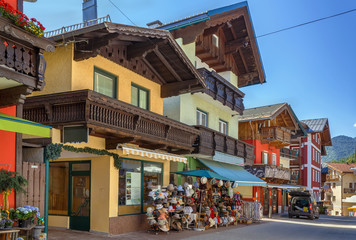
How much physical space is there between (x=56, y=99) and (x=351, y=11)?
34.4 feet

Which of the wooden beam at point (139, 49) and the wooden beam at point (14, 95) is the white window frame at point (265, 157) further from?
the wooden beam at point (14, 95)

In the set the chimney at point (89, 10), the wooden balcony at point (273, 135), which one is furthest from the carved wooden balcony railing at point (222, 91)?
the chimney at point (89, 10)

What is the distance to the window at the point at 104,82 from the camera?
15266mm

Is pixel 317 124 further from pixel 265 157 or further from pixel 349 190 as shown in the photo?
pixel 265 157

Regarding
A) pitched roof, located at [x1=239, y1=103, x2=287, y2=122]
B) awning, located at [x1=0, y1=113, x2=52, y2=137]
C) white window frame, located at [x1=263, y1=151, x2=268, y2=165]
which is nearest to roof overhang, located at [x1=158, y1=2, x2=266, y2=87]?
pitched roof, located at [x1=239, y1=103, x2=287, y2=122]

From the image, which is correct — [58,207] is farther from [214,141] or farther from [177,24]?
[177,24]

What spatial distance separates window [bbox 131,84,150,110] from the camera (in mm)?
17422

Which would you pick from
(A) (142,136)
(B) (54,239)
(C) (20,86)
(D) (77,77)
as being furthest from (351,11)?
(B) (54,239)

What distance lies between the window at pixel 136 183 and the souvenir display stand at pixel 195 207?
1.86ft

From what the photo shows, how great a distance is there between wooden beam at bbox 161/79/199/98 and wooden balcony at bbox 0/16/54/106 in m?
10.0

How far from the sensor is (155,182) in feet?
62.4

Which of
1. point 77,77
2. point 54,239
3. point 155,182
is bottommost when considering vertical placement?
point 54,239

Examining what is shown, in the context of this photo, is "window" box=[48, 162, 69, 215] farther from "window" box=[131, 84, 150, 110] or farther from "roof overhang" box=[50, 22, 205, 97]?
"roof overhang" box=[50, 22, 205, 97]

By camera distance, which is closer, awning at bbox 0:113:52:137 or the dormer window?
awning at bbox 0:113:52:137
